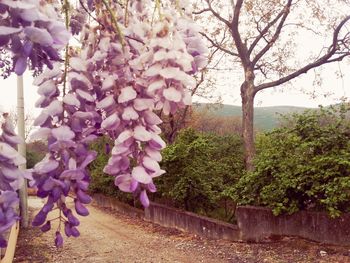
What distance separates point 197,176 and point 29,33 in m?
14.4

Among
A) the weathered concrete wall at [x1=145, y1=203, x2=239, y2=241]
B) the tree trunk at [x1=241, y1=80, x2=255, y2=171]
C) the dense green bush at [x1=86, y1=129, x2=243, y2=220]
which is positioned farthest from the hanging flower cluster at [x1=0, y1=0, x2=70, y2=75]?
the tree trunk at [x1=241, y1=80, x2=255, y2=171]

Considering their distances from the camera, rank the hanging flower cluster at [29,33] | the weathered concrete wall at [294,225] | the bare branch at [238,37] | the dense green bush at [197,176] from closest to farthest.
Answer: the hanging flower cluster at [29,33]
the weathered concrete wall at [294,225]
the dense green bush at [197,176]
the bare branch at [238,37]

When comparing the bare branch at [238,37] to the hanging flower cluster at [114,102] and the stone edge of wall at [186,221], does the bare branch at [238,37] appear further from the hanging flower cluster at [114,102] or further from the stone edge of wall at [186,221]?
the hanging flower cluster at [114,102]

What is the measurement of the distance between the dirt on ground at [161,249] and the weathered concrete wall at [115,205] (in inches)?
120

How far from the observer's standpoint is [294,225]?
11023 millimetres

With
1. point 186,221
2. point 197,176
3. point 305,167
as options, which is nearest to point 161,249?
point 186,221

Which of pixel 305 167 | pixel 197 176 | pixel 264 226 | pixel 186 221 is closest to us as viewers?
pixel 305 167

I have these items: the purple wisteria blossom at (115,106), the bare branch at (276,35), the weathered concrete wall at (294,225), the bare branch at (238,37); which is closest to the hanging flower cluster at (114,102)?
the purple wisteria blossom at (115,106)

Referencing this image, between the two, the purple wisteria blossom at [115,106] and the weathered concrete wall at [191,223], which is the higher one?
the purple wisteria blossom at [115,106]

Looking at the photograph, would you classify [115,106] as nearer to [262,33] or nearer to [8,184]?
[8,184]

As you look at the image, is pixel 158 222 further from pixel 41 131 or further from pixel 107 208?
pixel 41 131

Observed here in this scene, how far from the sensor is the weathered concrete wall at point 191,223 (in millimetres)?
12505

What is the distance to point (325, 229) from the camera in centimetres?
1042

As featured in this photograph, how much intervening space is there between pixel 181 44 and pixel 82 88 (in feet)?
0.69
